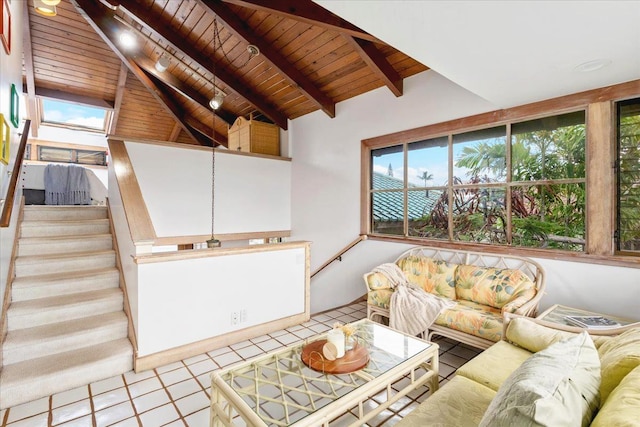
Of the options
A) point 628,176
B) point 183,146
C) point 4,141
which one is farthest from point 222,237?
point 628,176

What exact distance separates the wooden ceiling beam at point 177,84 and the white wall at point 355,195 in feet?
5.98

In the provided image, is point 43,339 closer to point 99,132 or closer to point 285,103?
point 285,103

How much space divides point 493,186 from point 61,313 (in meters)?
4.35

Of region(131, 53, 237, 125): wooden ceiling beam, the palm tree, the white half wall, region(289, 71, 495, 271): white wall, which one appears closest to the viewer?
region(289, 71, 495, 271): white wall

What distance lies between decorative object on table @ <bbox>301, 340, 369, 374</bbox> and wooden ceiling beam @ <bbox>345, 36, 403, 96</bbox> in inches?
118

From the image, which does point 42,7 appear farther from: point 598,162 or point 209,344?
point 598,162

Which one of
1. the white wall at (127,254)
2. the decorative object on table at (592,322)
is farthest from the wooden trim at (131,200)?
the decorative object on table at (592,322)

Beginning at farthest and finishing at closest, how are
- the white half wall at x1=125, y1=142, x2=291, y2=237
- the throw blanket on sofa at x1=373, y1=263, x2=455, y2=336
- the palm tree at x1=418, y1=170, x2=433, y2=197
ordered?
1. the white half wall at x1=125, y1=142, x2=291, y2=237
2. the palm tree at x1=418, y1=170, x2=433, y2=197
3. the throw blanket on sofa at x1=373, y1=263, x2=455, y2=336

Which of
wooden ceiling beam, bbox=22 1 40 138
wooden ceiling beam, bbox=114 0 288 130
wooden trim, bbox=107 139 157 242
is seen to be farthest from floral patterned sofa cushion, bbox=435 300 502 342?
wooden ceiling beam, bbox=22 1 40 138

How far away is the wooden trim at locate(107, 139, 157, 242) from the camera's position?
8.23ft

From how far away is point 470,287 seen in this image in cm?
296

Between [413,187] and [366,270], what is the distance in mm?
1358

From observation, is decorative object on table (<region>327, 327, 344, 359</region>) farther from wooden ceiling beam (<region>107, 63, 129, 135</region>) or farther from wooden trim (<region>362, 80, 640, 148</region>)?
wooden ceiling beam (<region>107, 63, 129, 135</region>)

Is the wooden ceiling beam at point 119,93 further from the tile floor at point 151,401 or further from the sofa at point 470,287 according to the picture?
the sofa at point 470,287
